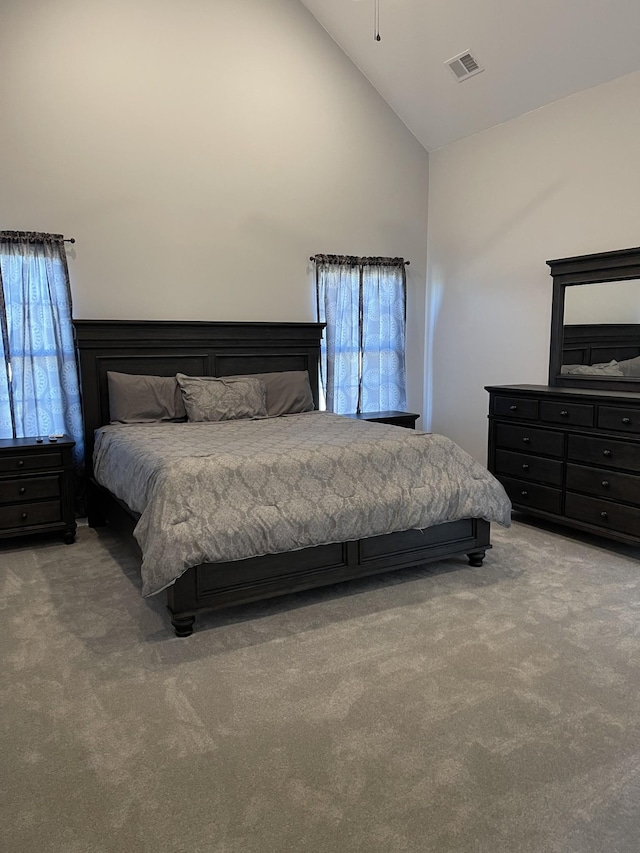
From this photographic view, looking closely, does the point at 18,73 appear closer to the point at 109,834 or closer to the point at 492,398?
the point at 492,398

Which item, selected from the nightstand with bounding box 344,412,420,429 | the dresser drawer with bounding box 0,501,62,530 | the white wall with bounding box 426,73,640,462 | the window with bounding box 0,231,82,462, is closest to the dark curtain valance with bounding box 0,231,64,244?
the window with bounding box 0,231,82,462

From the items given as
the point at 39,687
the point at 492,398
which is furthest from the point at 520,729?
the point at 492,398

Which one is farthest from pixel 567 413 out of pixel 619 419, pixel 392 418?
pixel 392 418

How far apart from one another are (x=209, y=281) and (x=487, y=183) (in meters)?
2.42

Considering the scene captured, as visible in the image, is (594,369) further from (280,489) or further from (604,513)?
(280,489)

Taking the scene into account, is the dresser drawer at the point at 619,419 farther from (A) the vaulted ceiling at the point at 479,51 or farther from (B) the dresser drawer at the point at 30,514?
(B) the dresser drawer at the point at 30,514

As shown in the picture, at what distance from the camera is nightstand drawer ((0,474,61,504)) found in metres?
3.87

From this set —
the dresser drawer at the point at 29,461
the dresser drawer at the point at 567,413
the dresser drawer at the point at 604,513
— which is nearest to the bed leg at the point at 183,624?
the dresser drawer at the point at 29,461

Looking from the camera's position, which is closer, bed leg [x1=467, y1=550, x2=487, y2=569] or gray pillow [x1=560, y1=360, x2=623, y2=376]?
bed leg [x1=467, y1=550, x2=487, y2=569]

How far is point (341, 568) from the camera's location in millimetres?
3143

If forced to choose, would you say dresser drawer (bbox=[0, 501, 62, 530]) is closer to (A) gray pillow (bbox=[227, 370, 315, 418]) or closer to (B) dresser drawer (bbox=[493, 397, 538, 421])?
(A) gray pillow (bbox=[227, 370, 315, 418])

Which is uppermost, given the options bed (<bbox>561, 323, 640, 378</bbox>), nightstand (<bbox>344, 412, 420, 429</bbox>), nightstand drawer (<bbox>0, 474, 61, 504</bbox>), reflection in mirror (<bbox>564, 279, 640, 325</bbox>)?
reflection in mirror (<bbox>564, 279, 640, 325</bbox>)

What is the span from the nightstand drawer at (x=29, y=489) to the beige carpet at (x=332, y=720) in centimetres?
74

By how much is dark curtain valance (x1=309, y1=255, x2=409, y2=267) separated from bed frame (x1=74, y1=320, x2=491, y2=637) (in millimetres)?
575
